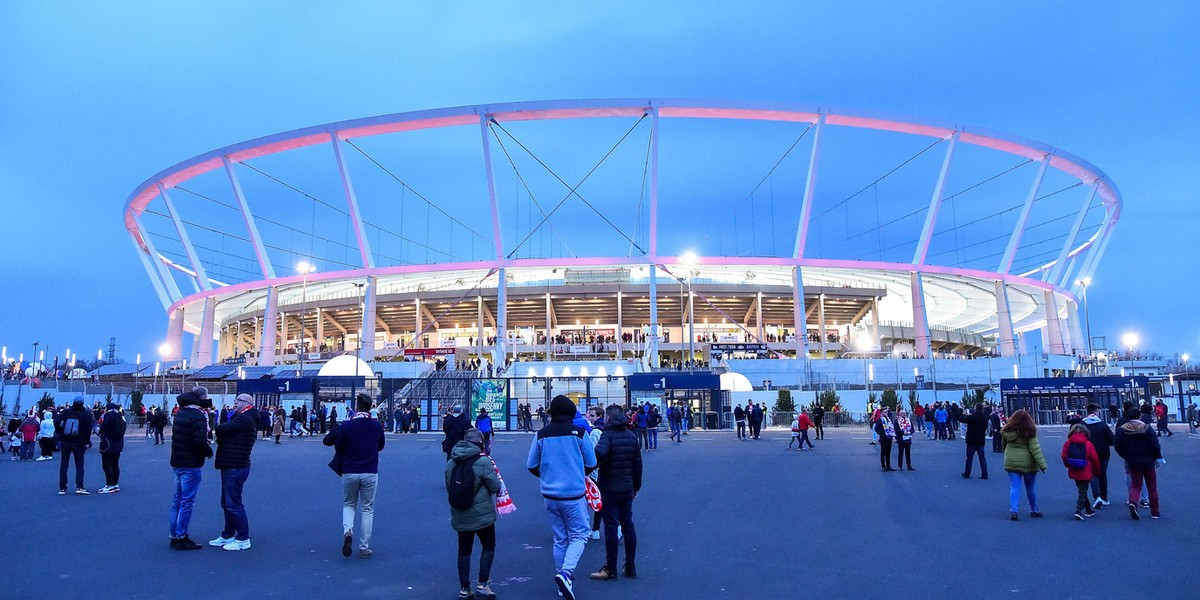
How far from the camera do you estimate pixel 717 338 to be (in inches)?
2343

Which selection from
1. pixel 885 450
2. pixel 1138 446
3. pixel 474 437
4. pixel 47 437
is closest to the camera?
pixel 474 437

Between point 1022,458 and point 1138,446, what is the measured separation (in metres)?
1.20

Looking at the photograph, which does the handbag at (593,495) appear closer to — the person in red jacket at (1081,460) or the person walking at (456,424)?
the person walking at (456,424)

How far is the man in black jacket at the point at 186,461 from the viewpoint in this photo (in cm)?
734

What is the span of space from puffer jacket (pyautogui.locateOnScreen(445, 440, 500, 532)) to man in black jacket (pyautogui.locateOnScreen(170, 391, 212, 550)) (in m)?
3.18

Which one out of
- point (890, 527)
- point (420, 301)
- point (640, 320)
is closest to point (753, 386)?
point (640, 320)

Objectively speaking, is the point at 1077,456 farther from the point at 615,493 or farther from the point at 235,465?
the point at 235,465

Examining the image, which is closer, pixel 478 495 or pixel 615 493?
pixel 478 495

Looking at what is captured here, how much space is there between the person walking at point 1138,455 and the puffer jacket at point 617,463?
6.08 metres

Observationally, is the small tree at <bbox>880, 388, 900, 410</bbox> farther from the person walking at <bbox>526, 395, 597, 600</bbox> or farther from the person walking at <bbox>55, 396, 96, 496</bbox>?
the person walking at <bbox>526, 395, 597, 600</bbox>

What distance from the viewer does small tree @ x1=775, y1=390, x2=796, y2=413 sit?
3656 cm

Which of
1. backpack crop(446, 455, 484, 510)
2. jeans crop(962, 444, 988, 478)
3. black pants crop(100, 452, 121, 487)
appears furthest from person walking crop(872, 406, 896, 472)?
black pants crop(100, 452, 121, 487)

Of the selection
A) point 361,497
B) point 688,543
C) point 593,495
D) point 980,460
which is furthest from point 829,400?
point 361,497

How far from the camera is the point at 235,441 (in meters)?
7.36
